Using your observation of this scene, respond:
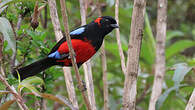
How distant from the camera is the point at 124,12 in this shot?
3910 mm

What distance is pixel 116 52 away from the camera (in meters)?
3.98

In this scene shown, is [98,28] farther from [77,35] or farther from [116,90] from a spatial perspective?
[116,90]

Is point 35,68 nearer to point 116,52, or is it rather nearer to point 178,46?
point 116,52

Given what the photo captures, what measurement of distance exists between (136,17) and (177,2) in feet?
13.6

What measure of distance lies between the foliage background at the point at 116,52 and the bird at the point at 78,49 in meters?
0.06

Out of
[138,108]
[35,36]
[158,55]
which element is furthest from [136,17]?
[138,108]

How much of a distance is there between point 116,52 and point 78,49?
4.61ft

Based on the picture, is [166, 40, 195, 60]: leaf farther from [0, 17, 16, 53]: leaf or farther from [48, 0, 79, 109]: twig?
[0, 17, 16, 53]: leaf

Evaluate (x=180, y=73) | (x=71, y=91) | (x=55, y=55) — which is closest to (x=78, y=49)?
(x=55, y=55)

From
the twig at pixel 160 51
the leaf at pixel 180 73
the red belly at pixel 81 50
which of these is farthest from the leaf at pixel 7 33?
the leaf at pixel 180 73

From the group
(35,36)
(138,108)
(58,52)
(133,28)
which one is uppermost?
(133,28)

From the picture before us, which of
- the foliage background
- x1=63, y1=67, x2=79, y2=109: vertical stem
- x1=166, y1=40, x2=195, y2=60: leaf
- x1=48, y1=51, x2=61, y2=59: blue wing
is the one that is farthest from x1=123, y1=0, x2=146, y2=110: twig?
x1=166, y1=40, x2=195, y2=60: leaf

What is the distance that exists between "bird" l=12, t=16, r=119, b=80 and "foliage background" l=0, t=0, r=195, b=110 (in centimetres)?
6

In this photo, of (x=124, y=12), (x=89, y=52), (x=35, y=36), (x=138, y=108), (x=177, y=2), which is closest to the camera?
(x=35, y=36)
